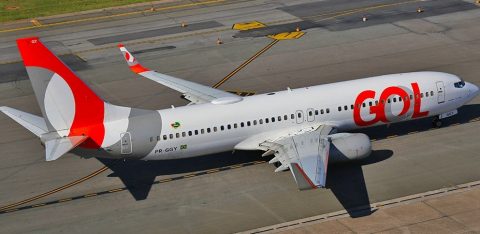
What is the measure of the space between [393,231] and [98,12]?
56874mm

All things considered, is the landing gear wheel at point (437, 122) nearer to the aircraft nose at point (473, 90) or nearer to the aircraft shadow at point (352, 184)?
the aircraft nose at point (473, 90)

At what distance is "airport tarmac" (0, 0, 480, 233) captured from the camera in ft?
137

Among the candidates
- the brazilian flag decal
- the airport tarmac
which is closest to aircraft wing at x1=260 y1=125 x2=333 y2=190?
the airport tarmac

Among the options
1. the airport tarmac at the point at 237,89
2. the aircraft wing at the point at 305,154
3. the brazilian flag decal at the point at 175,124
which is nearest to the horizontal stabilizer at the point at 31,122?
the airport tarmac at the point at 237,89

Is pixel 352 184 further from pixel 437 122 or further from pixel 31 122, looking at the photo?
pixel 31 122

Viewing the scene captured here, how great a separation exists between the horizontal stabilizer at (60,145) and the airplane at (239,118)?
56 mm

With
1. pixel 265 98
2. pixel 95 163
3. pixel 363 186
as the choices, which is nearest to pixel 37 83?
pixel 95 163

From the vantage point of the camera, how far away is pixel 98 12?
3376 inches

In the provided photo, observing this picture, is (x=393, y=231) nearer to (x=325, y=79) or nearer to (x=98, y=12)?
(x=325, y=79)

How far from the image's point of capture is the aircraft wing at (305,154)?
3853 cm

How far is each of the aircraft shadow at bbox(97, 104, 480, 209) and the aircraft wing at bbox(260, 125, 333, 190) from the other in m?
2.47

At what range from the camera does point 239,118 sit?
149ft

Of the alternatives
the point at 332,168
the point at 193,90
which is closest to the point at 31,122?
the point at 193,90

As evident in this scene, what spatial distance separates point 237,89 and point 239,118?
1531cm
